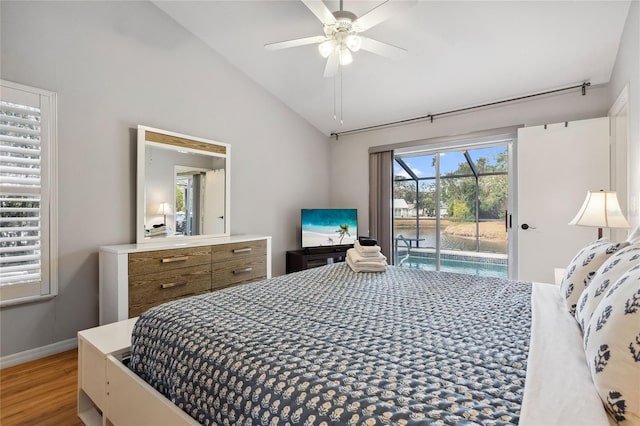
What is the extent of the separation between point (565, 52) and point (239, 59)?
3175 millimetres

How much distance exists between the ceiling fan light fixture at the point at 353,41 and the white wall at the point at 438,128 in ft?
6.83

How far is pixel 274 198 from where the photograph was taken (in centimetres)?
418

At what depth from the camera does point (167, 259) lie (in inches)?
105

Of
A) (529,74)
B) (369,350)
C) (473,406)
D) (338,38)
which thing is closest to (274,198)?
(338,38)

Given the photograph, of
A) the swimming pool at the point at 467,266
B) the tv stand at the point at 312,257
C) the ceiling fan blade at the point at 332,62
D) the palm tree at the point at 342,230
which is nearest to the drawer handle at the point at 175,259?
the tv stand at the point at 312,257

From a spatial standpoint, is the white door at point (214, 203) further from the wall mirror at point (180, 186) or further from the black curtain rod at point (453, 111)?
the black curtain rod at point (453, 111)

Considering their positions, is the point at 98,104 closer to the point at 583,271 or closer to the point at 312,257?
the point at 312,257

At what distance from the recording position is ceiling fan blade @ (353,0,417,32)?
6.09 feet

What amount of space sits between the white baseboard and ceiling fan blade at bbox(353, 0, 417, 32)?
3287mm

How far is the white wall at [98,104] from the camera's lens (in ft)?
7.66

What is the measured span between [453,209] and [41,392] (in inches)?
175

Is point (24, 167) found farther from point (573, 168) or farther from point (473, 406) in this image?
point (573, 168)

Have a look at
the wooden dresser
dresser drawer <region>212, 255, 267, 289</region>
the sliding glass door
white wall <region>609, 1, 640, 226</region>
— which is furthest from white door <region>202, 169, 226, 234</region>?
white wall <region>609, 1, 640, 226</region>

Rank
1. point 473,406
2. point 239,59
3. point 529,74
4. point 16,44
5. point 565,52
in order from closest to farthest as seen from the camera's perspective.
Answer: point 473,406
point 16,44
point 565,52
point 529,74
point 239,59
